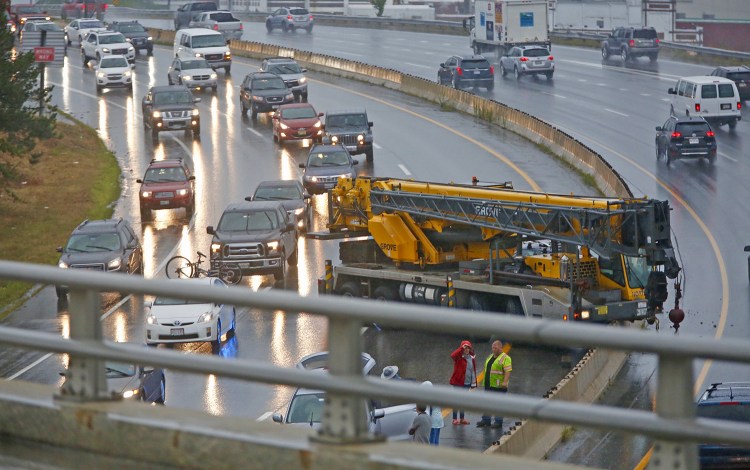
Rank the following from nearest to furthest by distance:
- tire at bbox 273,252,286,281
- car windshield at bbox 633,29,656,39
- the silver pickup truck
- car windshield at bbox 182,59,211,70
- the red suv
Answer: tire at bbox 273,252,286,281, the red suv, car windshield at bbox 182,59,211,70, car windshield at bbox 633,29,656,39, the silver pickup truck

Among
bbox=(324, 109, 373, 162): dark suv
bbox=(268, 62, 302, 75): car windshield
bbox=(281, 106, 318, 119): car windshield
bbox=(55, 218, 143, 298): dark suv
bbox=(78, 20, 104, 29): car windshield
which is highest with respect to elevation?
bbox=(78, 20, 104, 29): car windshield

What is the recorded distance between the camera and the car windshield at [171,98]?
2234 inches

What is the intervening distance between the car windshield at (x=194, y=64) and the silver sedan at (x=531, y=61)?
16532 mm

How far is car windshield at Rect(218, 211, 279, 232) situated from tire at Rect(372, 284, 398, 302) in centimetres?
464

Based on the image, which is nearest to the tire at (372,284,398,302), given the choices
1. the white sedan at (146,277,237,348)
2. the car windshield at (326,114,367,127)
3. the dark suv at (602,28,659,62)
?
the white sedan at (146,277,237,348)

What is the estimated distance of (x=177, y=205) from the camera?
142ft

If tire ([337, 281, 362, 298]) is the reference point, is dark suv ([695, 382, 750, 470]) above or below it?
above

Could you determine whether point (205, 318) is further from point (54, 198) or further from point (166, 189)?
point (54, 198)

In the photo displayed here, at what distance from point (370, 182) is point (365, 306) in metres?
27.6

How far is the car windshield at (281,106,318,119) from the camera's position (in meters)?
54.9

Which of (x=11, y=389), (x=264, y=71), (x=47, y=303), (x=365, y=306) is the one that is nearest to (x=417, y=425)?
(x=11, y=389)

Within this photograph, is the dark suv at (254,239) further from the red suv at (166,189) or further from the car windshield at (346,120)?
the car windshield at (346,120)

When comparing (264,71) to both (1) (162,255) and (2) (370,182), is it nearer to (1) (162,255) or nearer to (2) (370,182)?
(1) (162,255)

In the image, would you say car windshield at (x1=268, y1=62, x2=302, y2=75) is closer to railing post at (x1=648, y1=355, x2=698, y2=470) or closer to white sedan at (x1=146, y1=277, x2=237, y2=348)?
white sedan at (x1=146, y1=277, x2=237, y2=348)
